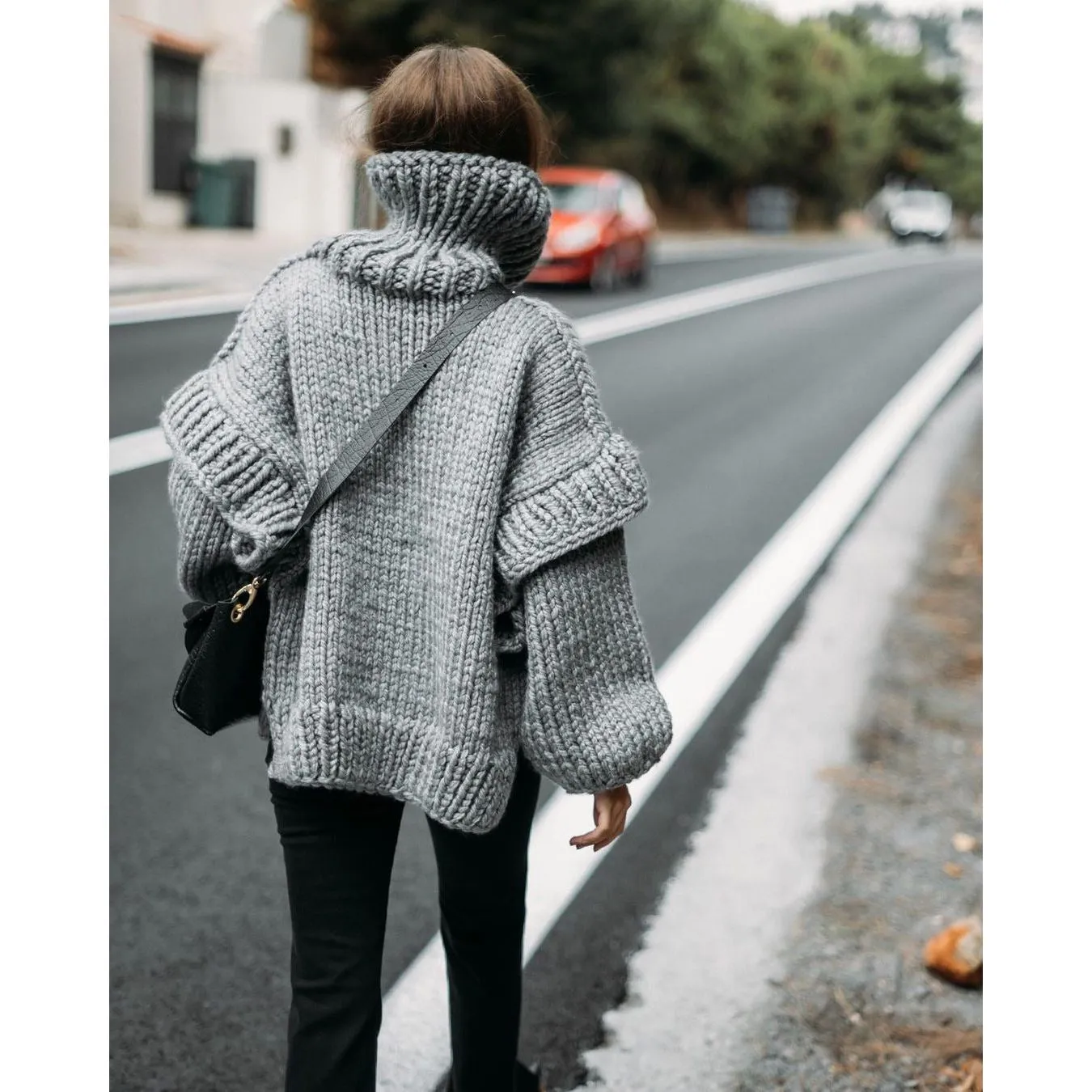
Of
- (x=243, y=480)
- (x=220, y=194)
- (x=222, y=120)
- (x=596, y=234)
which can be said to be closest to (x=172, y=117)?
(x=222, y=120)

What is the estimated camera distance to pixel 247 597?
1922 mm

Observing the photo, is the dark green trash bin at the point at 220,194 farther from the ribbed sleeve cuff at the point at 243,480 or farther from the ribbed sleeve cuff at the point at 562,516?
the ribbed sleeve cuff at the point at 562,516

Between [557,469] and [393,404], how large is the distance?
0.79 ft

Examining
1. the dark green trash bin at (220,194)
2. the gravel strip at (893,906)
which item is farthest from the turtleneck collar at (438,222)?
the dark green trash bin at (220,194)

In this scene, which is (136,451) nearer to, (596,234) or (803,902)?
(803,902)

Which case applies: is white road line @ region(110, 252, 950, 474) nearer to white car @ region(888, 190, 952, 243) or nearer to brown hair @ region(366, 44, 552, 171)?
white car @ region(888, 190, 952, 243)

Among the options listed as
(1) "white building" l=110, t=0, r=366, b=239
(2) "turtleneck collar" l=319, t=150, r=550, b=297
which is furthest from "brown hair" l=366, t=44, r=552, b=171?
(1) "white building" l=110, t=0, r=366, b=239

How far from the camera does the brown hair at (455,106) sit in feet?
6.24

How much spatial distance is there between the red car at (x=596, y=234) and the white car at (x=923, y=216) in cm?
1665

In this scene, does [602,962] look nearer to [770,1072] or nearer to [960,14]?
[770,1072]

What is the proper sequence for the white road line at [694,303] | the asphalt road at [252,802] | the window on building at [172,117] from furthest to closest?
the window on building at [172,117]
the white road line at [694,303]
the asphalt road at [252,802]

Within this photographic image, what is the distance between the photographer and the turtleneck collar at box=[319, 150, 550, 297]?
1883 millimetres

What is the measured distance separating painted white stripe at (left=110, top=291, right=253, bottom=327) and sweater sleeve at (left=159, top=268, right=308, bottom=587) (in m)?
10.3
